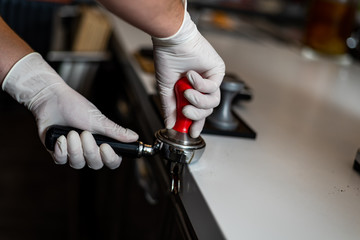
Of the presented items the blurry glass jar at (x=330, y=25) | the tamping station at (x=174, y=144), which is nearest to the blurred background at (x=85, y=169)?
the blurry glass jar at (x=330, y=25)

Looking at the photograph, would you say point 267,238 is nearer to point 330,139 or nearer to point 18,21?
point 330,139

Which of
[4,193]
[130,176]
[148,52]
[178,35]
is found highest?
[178,35]

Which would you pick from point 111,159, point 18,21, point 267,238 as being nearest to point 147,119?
point 111,159

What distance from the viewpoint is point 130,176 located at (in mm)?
1163

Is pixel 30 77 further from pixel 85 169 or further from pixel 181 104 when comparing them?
pixel 85 169

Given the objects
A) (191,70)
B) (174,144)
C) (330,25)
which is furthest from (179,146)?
(330,25)

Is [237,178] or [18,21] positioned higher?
[237,178]

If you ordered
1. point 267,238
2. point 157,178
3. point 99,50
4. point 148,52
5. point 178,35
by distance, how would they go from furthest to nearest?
1. point 99,50
2. point 148,52
3. point 157,178
4. point 178,35
5. point 267,238

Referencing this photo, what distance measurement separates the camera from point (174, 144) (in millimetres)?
665

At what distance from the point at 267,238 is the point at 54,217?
1.69 metres

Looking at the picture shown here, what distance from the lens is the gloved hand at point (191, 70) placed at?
66cm

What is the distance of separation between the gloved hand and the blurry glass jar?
48.1 inches

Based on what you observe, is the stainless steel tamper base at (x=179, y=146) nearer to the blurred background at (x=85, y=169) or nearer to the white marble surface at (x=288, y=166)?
the white marble surface at (x=288, y=166)

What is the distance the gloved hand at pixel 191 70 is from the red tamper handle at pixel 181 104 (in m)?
0.01
